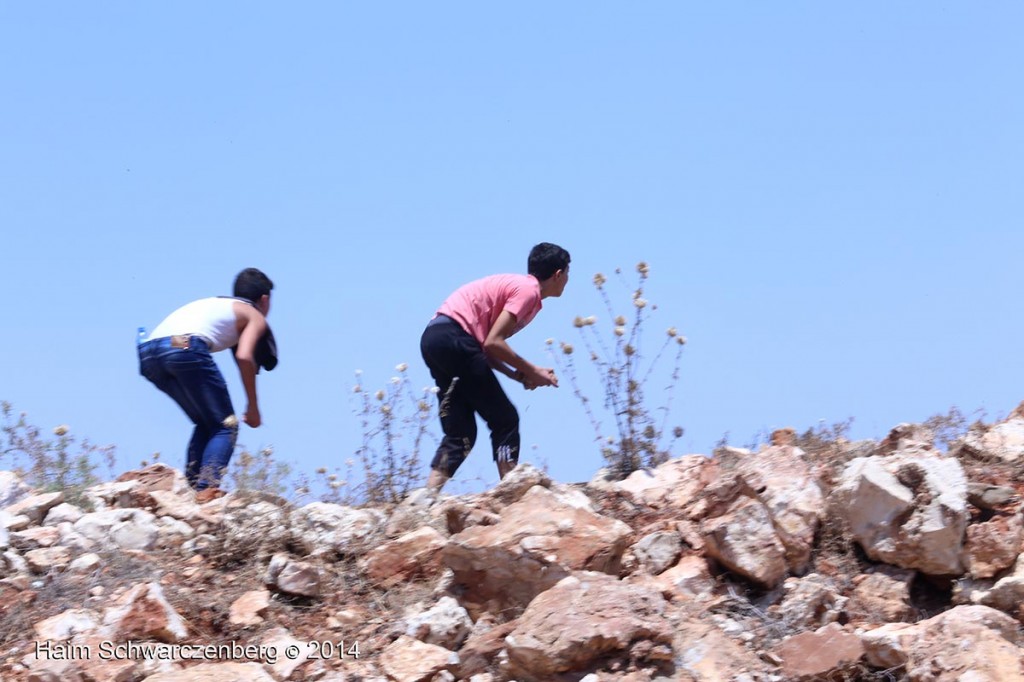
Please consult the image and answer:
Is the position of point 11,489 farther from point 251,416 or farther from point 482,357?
point 482,357

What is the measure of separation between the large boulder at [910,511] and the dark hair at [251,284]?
313 centimetres

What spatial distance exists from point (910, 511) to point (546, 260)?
7.41 ft

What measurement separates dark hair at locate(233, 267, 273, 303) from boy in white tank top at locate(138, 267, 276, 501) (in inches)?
2.9

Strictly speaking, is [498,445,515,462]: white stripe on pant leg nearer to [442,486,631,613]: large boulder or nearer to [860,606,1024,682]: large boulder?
[442,486,631,613]: large boulder

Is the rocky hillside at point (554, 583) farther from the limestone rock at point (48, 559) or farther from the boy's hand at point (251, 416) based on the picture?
the boy's hand at point (251, 416)

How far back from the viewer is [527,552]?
4.12 metres

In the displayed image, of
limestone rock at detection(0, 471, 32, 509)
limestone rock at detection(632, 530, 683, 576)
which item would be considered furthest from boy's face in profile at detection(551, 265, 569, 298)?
limestone rock at detection(0, 471, 32, 509)

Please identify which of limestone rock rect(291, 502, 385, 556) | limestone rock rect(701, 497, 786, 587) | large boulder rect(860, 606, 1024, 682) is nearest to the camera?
large boulder rect(860, 606, 1024, 682)

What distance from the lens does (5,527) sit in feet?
15.6

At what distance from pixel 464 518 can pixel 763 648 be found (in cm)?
125

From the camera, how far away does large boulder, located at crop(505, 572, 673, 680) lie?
3723 mm

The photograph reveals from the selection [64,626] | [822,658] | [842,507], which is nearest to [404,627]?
[64,626]

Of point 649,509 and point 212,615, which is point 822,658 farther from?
point 212,615

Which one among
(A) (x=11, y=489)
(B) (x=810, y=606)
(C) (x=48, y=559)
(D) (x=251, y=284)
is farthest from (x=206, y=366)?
(B) (x=810, y=606)
